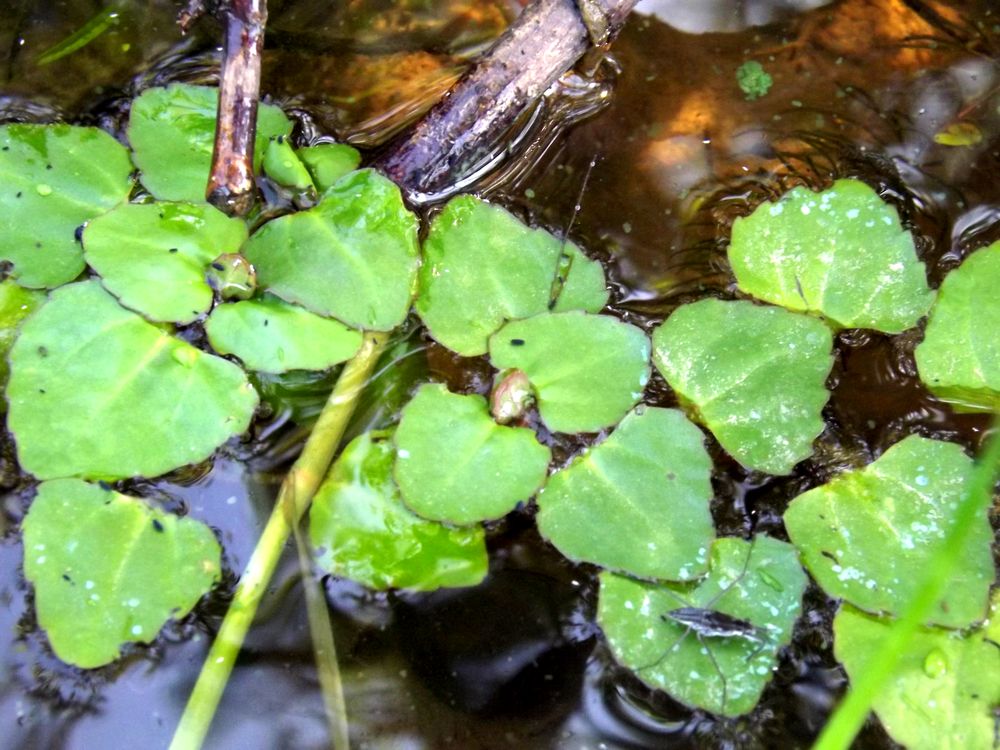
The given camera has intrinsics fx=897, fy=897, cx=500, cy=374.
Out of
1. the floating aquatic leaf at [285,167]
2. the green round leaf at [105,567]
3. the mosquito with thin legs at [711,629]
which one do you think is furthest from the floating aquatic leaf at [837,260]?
the green round leaf at [105,567]

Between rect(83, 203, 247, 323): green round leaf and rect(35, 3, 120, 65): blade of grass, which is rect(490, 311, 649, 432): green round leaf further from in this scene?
rect(35, 3, 120, 65): blade of grass

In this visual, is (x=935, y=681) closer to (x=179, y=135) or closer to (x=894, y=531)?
(x=894, y=531)

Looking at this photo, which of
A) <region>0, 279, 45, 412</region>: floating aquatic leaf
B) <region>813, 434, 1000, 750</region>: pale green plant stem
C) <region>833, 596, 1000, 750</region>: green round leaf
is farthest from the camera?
<region>0, 279, 45, 412</region>: floating aquatic leaf

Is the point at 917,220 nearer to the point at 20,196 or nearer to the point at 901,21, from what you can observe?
the point at 901,21

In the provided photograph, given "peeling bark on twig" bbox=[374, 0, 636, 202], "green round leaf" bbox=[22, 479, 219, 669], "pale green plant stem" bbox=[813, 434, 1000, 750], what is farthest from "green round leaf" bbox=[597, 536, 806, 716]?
"peeling bark on twig" bbox=[374, 0, 636, 202]

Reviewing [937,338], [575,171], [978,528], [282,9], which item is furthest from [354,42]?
[978,528]

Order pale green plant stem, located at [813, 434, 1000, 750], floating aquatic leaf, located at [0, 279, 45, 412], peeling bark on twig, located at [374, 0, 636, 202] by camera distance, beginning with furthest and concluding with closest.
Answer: peeling bark on twig, located at [374, 0, 636, 202], floating aquatic leaf, located at [0, 279, 45, 412], pale green plant stem, located at [813, 434, 1000, 750]

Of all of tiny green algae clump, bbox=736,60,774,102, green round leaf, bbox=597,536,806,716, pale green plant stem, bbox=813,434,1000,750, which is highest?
tiny green algae clump, bbox=736,60,774,102
